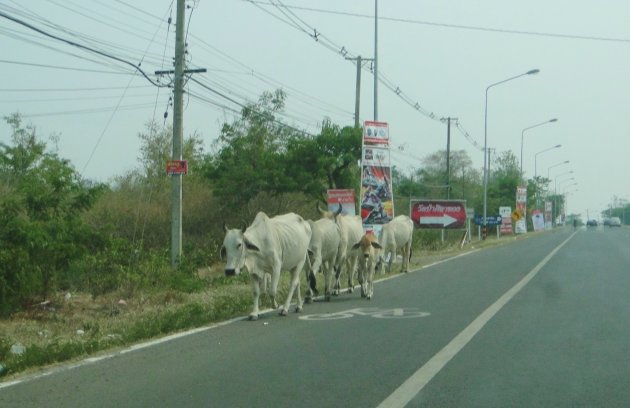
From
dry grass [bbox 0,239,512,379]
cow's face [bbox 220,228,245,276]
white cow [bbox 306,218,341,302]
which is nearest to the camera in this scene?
A: dry grass [bbox 0,239,512,379]

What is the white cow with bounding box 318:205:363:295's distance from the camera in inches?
750

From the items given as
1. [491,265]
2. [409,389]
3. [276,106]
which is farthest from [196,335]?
[276,106]

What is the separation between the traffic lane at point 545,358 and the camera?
8.50m

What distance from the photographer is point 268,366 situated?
1030 centimetres

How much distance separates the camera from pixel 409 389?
8844mm

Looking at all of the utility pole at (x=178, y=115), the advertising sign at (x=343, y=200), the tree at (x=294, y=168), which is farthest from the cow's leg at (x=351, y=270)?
the tree at (x=294, y=168)

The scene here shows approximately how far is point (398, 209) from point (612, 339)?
43512 mm

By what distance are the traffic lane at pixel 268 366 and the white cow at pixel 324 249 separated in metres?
1.79

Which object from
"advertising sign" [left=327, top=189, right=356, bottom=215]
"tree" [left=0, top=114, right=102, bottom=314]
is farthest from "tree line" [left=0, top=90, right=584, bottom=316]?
"advertising sign" [left=327, top=189, right=356, bottom=215]

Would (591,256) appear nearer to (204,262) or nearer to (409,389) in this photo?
(204,262)

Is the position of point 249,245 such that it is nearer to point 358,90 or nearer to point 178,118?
point 178,118

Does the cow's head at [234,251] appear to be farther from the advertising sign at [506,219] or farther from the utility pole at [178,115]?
the advertising sign at [506,219]

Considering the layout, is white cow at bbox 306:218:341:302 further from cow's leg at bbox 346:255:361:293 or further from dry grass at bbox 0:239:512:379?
cow's leg at bbox 346:255:361:293

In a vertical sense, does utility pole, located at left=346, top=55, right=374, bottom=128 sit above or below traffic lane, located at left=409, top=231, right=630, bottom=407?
above
